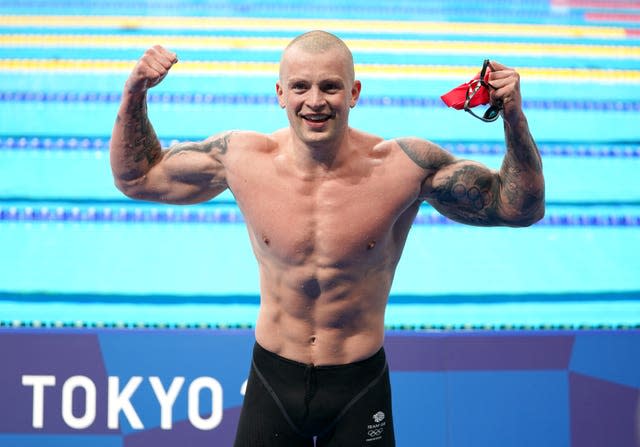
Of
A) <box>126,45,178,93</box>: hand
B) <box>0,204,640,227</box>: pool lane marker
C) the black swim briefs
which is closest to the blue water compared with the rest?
<box>0,204,640,227</box>: pool lane marker

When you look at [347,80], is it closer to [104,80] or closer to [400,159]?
[400,159]

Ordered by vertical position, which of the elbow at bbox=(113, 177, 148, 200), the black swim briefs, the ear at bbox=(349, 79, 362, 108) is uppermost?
the ear at bbox=(349, 79, 362, 108)

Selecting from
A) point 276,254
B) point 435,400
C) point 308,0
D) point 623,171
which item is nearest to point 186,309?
point 435,400

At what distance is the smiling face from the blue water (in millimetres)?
1449

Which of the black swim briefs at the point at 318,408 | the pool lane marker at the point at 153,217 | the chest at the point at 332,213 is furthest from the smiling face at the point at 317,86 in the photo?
the pool lane marker at the point at 153,217

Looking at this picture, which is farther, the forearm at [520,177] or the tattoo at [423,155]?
the tattoo at [423,155]

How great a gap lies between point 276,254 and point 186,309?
53.4 inches

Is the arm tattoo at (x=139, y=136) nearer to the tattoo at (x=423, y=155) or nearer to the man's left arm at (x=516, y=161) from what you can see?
the tattoo at (x=423, y=155)

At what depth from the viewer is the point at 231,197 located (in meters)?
4.22

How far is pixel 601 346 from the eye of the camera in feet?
8.84

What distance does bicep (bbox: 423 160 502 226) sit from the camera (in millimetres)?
1936

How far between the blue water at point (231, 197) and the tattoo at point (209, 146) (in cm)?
118

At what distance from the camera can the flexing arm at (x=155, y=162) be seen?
1.97 meters

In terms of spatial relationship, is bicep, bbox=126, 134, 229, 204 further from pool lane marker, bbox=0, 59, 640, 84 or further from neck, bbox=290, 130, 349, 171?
pool lane marker, bbox=0, 59, 640, 84
